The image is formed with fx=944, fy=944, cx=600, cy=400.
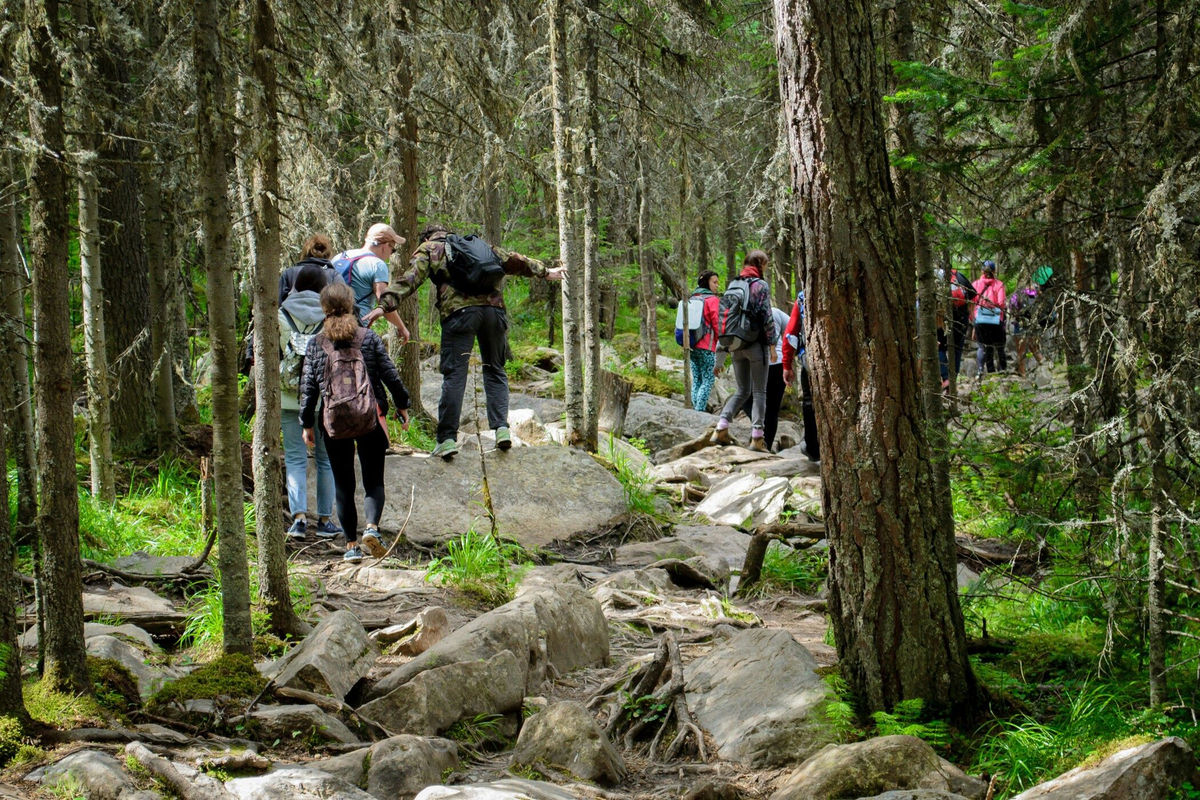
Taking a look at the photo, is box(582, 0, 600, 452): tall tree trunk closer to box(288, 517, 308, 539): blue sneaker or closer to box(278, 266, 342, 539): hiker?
box(278, 266, 342, 539): hiker

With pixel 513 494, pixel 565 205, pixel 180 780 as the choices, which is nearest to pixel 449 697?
pixel 180 780

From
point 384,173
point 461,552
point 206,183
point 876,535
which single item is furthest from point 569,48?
point 876,535

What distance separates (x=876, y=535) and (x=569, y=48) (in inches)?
359

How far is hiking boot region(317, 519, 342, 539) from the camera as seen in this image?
802 cm

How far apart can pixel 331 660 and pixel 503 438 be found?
470 cm

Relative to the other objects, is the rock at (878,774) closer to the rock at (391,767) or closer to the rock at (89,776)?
the rock at (391,767)

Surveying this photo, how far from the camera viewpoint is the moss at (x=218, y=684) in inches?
170

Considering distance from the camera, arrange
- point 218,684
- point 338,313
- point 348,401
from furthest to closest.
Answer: point 338,313, point 348,401, point 218,684

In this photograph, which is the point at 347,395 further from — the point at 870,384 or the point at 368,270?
the point at 870,384

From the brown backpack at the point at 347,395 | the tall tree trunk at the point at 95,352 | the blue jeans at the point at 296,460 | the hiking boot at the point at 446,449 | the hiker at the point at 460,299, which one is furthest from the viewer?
the hiking boot at the point at 446,449

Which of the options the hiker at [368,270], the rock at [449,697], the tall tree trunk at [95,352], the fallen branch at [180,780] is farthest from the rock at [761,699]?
the tall tree trunk at [95,352]

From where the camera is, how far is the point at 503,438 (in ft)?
30.3

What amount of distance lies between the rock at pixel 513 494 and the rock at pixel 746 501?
1.36 metres

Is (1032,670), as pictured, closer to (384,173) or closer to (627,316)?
(384,173)
